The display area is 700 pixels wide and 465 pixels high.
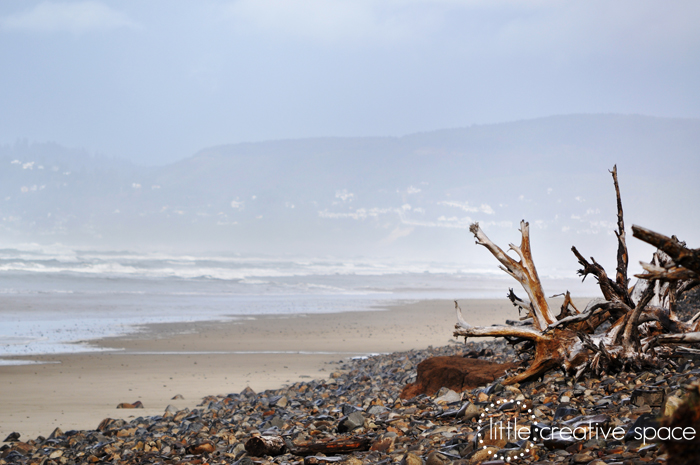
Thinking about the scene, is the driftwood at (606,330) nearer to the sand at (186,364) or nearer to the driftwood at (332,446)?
the driftwood at (332,446)

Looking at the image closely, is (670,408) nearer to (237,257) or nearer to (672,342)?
(672,342)

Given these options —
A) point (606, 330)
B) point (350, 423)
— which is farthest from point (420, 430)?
point (606, 330)

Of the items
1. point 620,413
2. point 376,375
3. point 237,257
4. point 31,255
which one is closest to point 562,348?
point 620,413

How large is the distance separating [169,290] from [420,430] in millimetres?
27126

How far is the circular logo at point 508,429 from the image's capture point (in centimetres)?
303

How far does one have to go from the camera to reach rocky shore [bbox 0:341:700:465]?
3.02 meters

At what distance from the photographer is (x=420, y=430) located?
3.98 meters

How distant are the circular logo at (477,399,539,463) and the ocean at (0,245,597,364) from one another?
34.7ft

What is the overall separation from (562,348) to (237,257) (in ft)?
184

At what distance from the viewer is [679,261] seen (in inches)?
79.8

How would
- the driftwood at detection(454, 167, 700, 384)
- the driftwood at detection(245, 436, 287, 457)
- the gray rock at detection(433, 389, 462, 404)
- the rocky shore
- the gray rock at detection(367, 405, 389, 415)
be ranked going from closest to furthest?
the rocky shore < the driftwood at detection(245, 436, 287, 457) < the driftwood at detection(454, 167, 700, 384) < the gray rock at detection(433, 389, 462, 404) < the gray rock at detection(367, 405, 389, 415)

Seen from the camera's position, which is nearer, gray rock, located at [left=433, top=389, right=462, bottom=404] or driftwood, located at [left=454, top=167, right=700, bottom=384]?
driftwood, located at [left=454, top=167, right=700, bottom=384]

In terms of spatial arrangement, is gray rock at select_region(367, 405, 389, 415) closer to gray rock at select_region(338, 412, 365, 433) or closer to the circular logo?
gray rock at select_region(338, 412, 365, 433)

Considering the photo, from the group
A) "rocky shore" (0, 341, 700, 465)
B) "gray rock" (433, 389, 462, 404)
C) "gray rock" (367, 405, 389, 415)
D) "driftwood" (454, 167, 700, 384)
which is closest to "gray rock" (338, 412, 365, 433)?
"rocky shore" (0, 341, 700, 465)
